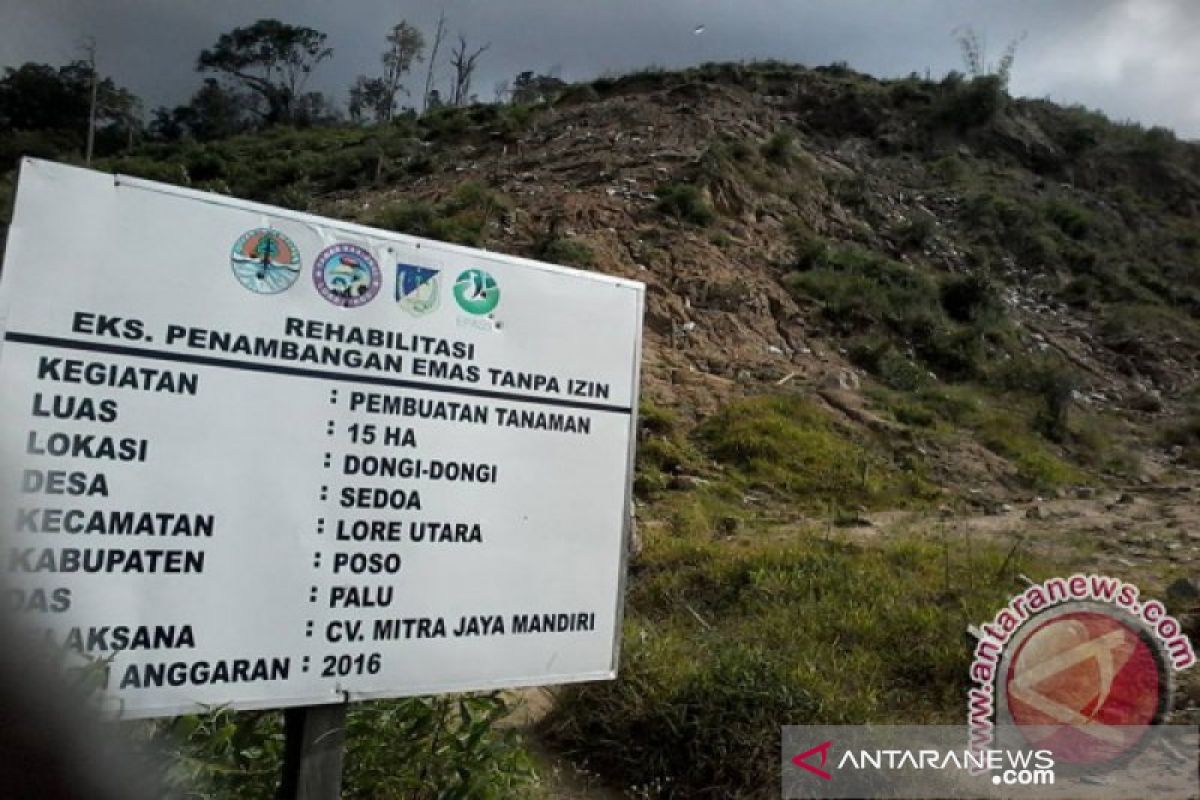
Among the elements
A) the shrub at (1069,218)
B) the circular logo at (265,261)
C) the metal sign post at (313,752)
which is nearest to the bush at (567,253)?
the circular logo at (265,261)

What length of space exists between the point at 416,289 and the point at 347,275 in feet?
0.58

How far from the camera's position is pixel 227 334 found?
2.03 m

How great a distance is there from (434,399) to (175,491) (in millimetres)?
631

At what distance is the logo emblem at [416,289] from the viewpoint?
2285 millimetres

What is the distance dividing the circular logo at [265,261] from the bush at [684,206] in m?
11.2

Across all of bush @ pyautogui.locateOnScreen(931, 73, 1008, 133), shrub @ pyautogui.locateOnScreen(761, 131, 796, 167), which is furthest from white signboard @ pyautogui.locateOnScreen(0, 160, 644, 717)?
bush @ pyautogui.locateOnScreen(931, 73, 1008, 133)

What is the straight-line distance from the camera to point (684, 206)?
514 inches

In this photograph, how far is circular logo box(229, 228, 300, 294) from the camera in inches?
81.4

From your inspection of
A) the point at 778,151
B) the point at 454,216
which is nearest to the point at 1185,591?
the point at 454,216

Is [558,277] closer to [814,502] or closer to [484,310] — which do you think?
[484,310]

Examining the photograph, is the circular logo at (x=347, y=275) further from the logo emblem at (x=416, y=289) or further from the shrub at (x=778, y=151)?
the shrub at (x=778, y=151)

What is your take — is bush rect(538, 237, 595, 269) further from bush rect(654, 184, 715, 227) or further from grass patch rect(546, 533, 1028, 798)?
grass patch rect(546, 533, 1028, 798)

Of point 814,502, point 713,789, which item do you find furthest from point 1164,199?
point 713,789

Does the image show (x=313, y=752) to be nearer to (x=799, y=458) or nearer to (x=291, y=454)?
(x=291, y=454)
